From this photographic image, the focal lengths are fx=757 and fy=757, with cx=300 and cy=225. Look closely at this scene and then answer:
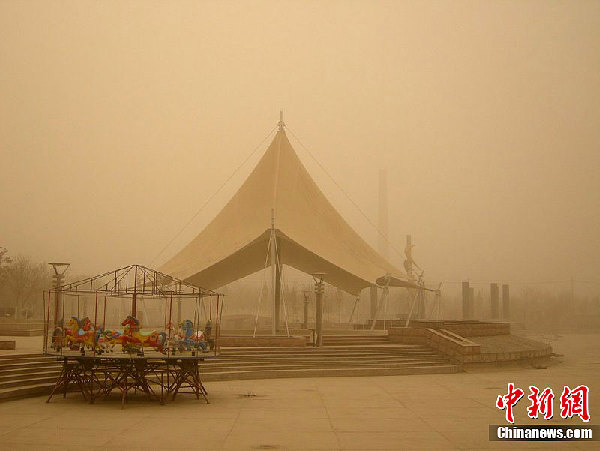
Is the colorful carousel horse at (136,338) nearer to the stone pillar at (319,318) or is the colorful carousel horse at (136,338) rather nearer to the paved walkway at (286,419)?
the paved walkway at (286,419)

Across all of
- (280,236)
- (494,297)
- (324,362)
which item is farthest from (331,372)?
(494,297)

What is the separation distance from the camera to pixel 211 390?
13.7 metres

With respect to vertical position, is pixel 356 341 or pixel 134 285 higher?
pixel 134 285

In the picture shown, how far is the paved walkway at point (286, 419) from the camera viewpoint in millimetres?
8453

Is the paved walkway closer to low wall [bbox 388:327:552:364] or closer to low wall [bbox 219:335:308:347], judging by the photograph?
low wall [bbox 388:327:552:364]

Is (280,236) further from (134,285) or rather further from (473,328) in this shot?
(134,285)

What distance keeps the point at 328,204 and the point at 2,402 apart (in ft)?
62.1

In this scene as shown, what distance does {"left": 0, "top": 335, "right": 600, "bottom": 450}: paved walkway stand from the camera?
8.45 meters

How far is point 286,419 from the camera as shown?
1026 centimetres

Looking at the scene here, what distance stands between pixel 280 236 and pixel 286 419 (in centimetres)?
1372

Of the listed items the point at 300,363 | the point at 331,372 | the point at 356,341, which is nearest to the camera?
the point at 331,372

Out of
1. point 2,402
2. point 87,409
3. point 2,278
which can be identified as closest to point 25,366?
point 2,402

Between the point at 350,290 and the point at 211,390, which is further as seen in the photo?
the point at 350,290

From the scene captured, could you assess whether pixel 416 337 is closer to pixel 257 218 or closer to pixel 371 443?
pixel 257 218
